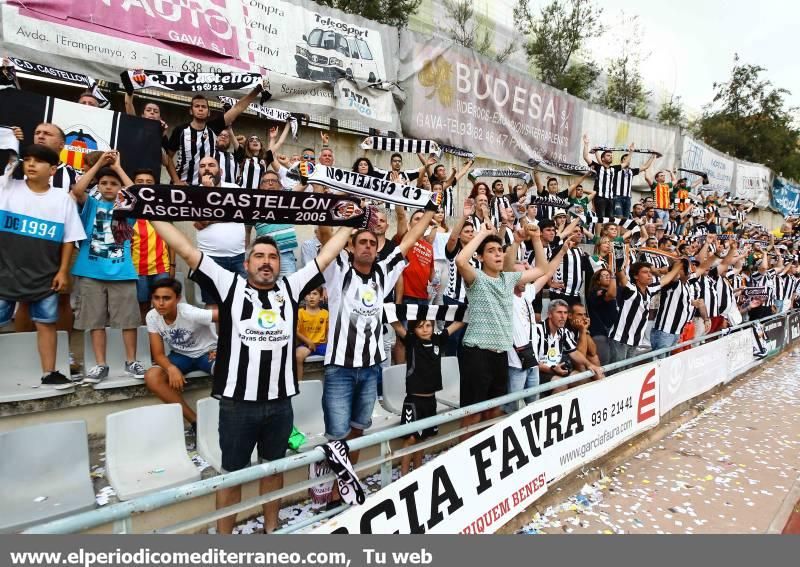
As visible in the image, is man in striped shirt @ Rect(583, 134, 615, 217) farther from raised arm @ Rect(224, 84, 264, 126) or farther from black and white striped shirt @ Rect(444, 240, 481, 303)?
raised arm @ Rect(224, 84, 264, 126)

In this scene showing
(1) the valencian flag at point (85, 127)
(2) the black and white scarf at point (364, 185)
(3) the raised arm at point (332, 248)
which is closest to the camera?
(3) the raised arm at point (332, 248)

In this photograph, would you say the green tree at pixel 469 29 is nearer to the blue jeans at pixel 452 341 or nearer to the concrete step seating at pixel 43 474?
the blue jeans at pixel 452 341

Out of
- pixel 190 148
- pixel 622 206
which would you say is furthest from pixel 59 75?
pixel 622 206

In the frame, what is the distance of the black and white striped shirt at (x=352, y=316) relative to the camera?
365cm

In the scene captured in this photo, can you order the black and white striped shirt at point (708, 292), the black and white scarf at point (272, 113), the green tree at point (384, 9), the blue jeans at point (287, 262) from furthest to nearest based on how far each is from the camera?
the green tree at point (384, 9), the black and white striped shirt at point (708, 292), the black and white scarf at point (272, 113), the blue jeans at point (287, 262)

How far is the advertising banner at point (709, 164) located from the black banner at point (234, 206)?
22.9m

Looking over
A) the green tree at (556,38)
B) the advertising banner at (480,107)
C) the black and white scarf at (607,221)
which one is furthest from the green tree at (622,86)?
the black and white scarf at (607,221)

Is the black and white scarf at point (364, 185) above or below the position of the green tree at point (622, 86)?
below

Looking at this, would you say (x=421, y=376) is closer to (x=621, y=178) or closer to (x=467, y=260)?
(x=467, y=260)

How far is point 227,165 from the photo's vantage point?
642 centimetres

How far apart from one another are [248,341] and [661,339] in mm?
6795
